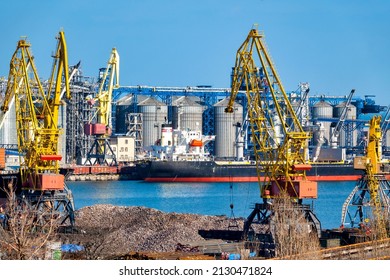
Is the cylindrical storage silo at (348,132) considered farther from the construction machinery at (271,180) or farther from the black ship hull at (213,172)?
the construction machinery at (271,180)

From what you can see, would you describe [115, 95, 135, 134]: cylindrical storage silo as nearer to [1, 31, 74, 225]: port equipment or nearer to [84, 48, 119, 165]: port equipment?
[84, 48, 119, 165]: port equipment

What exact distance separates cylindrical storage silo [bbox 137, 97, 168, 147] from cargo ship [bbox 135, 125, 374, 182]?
9.35 m

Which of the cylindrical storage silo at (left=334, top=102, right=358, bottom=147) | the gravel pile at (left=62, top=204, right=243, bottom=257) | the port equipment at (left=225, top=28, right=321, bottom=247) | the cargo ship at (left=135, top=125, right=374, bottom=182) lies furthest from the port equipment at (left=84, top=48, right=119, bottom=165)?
the port equipment at (left=225, top=28, right=321, bottom=247)

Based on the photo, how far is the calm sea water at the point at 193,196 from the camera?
107ft

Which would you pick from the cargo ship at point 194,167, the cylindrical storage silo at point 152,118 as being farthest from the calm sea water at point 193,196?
the cylindrical storage silo at point 152,118

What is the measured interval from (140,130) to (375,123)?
46.2 m

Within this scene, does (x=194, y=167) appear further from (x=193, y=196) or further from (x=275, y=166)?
(x=275, y=166)

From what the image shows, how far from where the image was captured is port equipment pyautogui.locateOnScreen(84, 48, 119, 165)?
56.8 m

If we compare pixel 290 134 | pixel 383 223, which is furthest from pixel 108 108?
pixel 383 223

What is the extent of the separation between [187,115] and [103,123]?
1259 centimetres

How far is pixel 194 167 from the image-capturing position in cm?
5456

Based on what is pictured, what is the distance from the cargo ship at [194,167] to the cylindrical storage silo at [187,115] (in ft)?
33.9

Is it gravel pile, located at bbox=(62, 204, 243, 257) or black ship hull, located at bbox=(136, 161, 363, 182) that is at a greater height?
black ship hull, located at bbox=(136, 161, 363, 182)
